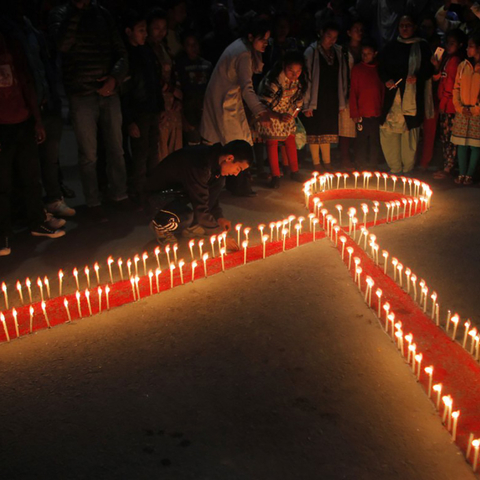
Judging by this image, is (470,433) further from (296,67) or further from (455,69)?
(455,69)

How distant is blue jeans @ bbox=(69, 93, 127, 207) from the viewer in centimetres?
643

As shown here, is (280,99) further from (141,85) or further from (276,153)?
(141,85)

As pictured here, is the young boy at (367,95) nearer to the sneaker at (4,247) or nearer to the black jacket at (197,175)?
the black jacket at (197,175)

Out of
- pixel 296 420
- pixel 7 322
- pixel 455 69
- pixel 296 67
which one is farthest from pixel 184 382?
pixel 455 69

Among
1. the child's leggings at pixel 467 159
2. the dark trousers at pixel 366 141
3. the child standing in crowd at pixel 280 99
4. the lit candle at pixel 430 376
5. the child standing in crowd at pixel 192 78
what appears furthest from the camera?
the dark trousers at pixel 366 141

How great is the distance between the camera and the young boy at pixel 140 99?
6734mm

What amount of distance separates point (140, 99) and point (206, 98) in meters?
0.81

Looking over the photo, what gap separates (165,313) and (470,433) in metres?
2.26

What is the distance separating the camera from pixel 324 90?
844cm

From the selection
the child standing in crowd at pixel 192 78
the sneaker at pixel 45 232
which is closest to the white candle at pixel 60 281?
the sneaker at pixel 45 232

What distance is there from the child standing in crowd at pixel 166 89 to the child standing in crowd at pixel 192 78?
198 mm

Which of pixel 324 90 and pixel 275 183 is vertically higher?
pixel 324 90

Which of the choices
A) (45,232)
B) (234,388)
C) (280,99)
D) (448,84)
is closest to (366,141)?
(448,84)

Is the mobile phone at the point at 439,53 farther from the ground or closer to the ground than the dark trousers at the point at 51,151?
farther from the ground
